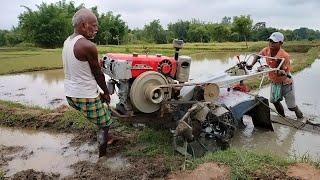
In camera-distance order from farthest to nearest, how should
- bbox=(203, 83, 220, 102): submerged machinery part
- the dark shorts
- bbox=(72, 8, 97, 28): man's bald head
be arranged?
1. the dark shorts
2. bbox=(203, 83, 220, 102): submerged machinery part
3. bbox=(72, 8, 97, 28): man's bald head

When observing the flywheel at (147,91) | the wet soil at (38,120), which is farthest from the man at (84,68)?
the wet soil at (38,120)

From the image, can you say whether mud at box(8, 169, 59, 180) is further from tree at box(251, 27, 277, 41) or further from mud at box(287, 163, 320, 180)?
tree at box(251, 27, 277, 41)

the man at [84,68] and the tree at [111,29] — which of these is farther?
Result: the tree at [111,29]

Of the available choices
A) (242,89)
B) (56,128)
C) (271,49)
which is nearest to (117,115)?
(56,128)

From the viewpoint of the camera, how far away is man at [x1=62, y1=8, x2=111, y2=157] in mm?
4426

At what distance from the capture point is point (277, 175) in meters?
3.92

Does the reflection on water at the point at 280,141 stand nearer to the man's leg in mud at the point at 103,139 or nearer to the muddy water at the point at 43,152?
the man's leg in mud at the point at 103,139

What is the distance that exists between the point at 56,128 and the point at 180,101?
2562 mm

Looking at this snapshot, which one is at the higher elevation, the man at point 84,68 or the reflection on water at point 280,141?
the man at point 84,68

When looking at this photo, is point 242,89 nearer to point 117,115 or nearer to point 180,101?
point 180,101

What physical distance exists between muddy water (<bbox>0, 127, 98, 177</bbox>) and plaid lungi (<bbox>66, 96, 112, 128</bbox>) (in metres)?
0.64

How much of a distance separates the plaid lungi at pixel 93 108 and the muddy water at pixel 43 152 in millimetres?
643

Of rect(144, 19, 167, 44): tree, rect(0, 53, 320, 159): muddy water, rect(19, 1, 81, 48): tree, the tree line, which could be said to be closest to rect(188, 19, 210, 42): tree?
the tree line

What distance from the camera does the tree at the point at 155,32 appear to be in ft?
198
